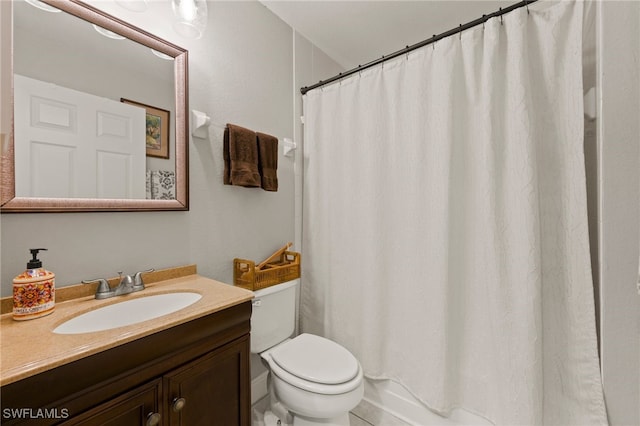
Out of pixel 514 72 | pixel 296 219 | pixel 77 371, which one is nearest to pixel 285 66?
pixel 296 219

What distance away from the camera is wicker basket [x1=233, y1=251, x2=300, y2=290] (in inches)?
55.3

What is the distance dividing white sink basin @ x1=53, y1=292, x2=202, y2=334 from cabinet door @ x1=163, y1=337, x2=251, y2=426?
0.24m

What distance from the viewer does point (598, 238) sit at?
1054 mm

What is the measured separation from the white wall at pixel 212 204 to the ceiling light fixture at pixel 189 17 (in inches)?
3.2

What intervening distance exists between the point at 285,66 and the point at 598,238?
1.86 m

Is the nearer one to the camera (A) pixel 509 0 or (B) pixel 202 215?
(B) pixel 202 215

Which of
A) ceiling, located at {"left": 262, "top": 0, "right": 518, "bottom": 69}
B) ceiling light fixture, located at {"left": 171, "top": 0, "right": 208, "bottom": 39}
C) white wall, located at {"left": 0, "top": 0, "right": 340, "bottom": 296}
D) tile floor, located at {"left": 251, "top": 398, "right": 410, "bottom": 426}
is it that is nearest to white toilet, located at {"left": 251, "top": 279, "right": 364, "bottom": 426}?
tile floor, located at {"left": 251, "top": 398, "right": 410, "bottom": 426}

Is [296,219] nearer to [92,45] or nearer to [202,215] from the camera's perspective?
[202,215]

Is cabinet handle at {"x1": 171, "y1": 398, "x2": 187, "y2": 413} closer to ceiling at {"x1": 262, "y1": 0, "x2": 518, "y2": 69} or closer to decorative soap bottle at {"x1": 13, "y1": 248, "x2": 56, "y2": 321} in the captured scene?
decorative soap bottle at {"x1": 13, "y1": 248, "x2": 56, "y2": 321}

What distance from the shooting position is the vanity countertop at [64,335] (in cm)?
58

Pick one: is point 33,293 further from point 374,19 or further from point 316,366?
point 374,19

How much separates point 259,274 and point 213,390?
59 centimetres

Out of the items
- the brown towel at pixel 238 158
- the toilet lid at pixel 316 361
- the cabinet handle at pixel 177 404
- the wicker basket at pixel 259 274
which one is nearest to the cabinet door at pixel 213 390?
the cabinet handle at pixel 177 404
